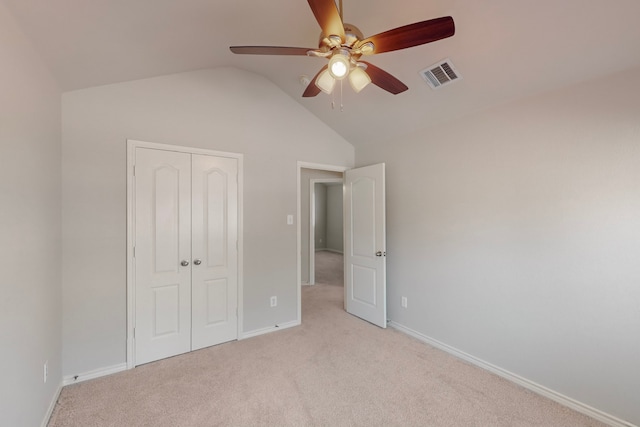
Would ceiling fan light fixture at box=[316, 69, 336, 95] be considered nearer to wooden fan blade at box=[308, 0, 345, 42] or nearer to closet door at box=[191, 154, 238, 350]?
wooden fan blade at box=[308, 0, 345, 42]

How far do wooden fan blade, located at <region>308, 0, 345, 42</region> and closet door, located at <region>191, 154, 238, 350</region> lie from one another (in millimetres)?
1993

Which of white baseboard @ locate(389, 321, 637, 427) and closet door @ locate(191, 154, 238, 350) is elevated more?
closet door @ locate(191, 154, 238, 350)

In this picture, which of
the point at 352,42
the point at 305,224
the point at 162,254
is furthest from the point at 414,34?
the point at 305,224

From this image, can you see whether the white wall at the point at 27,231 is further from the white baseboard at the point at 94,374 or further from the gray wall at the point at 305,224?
the gray wall at the point at 305,224

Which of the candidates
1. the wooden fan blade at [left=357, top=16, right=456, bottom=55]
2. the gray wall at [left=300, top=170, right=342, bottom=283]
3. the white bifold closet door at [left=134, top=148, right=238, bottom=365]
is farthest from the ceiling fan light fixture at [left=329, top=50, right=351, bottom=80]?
the gray wall at [left=300, top=170, right=342, bottom=283]

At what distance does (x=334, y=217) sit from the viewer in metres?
9.27

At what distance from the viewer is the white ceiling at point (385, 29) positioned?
62.4 inches

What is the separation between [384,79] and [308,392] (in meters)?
2.37

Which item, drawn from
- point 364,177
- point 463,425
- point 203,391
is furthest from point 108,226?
point 463,425

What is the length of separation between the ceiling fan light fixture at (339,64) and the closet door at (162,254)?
1918 mm

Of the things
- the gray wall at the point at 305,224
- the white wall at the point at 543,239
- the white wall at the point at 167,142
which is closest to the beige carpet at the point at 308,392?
the white wall at the point at 543,239

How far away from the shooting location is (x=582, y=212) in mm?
1962

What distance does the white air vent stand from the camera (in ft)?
7.25

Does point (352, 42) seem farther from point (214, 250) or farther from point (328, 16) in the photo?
point (214, 250)
